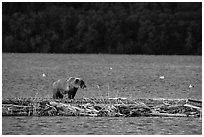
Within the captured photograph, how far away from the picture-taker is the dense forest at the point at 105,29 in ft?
274

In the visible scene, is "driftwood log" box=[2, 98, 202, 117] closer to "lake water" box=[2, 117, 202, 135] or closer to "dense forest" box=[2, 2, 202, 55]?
"lake water" box=[2, 117, 202, 135]

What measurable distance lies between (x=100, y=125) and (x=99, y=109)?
125 cm

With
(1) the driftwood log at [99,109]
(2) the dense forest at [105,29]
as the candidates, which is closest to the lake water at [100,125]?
(1) the driftwood log at [99,109]

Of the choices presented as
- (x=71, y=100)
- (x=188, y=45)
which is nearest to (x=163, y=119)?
(x=71, y=100)

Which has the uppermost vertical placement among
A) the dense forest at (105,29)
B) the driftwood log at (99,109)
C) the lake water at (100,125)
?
the dense forest at (105,29)

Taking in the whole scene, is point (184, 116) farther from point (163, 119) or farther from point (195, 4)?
point (195, 4)

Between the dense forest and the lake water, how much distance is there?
6523cm

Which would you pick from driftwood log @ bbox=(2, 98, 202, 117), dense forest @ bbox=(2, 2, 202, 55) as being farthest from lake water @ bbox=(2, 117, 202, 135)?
dense forest @ bbox=(2, 2, 202, 55)

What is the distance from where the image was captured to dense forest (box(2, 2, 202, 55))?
83.6 m

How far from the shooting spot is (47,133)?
14.1 metres

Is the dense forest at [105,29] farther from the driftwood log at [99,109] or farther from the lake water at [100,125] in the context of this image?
the lake water at [100,125]

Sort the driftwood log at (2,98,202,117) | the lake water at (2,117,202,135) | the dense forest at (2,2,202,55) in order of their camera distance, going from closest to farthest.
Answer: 1. the lake water at (2,117,202,135)
2. the driftwood log at (2,98,202,117)
3. the dense forest at (2,2,202,55)

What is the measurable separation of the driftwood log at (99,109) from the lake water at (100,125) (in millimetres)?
254

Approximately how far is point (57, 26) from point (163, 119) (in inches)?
2976
